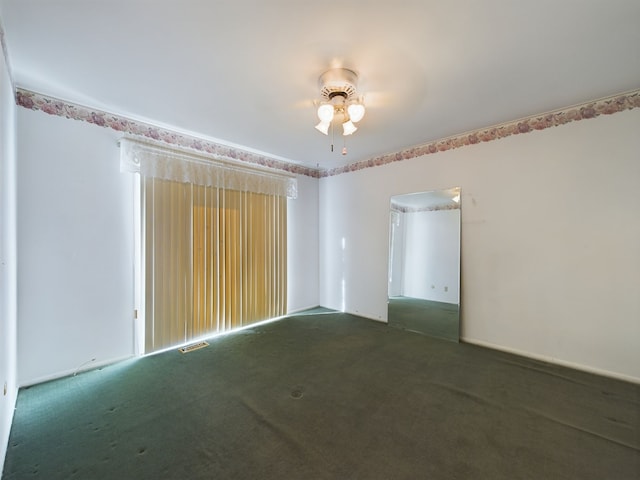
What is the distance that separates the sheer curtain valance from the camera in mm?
2662

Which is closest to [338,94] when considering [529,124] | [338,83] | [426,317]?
[338,83]

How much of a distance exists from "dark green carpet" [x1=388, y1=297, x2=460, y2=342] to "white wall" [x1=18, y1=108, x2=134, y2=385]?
3212mm

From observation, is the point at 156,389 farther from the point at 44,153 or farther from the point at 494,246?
the point at 494,246

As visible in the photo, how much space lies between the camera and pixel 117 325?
2645mm

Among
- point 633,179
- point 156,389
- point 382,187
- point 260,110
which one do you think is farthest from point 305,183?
point 633,179

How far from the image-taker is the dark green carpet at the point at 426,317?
3182 mm

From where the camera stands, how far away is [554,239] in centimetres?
260

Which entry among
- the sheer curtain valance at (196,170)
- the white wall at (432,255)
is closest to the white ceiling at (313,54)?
the sheer curtain valance at (196,170)

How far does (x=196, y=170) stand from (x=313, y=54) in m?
2.00

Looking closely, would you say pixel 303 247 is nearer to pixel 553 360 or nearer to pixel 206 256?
pixel 206 256

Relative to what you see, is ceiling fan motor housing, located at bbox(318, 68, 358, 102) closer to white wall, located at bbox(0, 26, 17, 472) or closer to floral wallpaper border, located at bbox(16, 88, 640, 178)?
floral wallpaper border, located at bbox(16, 88, 640, 178)

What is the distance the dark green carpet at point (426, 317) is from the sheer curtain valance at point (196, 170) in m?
2.37

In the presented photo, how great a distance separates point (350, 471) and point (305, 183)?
12.6ft

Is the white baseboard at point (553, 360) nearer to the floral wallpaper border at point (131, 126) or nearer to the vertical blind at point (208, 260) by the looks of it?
the vertical blind at point (208, 260)
